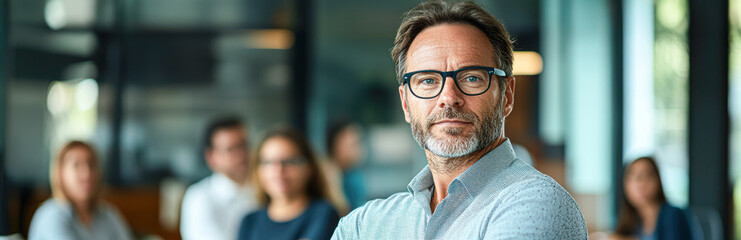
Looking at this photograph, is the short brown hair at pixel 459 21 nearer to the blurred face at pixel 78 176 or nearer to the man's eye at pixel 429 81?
the man's eye at pixel 429 81

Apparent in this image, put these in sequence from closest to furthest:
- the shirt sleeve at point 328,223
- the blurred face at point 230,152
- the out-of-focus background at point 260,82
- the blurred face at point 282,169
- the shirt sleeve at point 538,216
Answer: the shirt sleeve at point 538,216
the shirt sleeve at point 328,223
the blurred face at point 282,169
the blurred face at point 230,152
the out-of-focus background at point 260,82

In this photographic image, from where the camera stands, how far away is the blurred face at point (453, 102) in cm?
113

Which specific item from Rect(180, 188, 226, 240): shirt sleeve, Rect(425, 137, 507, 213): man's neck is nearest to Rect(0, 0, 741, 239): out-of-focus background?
Rect(180, 188, 226, 240): shirt sleeve

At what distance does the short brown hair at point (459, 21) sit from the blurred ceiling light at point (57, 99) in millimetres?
6386

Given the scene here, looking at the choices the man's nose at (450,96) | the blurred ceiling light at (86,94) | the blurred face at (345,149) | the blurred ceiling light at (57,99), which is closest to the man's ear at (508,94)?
the man's nose at (450,96)

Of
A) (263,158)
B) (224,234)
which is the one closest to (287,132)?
(263,158)

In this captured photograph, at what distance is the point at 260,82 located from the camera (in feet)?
24.3

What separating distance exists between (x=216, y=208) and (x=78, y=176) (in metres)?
0.75

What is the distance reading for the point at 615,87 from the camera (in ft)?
24.5

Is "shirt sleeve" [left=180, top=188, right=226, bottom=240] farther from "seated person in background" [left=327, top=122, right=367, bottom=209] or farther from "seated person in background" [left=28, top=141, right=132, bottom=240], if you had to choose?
"seated person in background" [left=327, top=122, right=367, bottom=209]

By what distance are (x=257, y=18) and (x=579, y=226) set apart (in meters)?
6.52

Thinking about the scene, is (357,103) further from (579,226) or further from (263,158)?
(579,226)

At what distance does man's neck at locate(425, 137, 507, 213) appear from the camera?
47.2 inches

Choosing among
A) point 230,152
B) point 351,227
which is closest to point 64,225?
point 230,152
